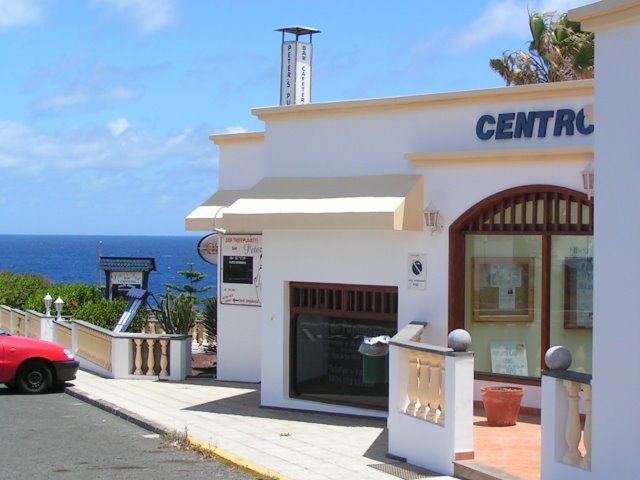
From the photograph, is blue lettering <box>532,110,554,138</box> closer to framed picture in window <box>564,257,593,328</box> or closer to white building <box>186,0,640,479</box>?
white building <box>186,0,640,479</box>

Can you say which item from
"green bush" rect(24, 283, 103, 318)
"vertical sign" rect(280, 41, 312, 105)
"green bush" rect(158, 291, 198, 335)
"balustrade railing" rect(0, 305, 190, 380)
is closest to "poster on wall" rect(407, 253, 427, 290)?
"vertical sign" rect(280, 41, 312, 105)

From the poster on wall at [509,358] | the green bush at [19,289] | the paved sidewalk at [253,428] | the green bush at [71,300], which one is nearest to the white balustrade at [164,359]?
the paved sidewalk at [253,428]

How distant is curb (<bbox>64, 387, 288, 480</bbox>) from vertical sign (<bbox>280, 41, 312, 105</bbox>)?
21.8 ft

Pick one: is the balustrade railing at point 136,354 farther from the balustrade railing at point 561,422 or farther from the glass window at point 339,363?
the balustrade railing at point 561,422

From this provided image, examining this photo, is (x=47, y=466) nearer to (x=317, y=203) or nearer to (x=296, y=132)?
(x=317, y=203)

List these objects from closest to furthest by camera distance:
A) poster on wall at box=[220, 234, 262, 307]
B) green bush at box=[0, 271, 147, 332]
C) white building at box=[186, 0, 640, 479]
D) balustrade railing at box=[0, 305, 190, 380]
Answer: white building at box=[186, 0, 640, 479] < poster on wall at box=[220, 234, 262, 307] < balustrade railing at box=[0, 305, 190, 380] < green bush at box=[0, 271, 147, 332]

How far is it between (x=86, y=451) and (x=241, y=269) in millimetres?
7774

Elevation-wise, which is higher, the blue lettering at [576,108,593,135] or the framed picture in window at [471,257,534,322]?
the blue lettering at [576,108,593,135]

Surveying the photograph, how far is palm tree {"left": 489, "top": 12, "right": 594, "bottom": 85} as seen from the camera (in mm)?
22219

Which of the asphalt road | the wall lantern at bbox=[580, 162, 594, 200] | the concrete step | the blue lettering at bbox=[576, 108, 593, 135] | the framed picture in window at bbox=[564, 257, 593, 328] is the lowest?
the asphalt road

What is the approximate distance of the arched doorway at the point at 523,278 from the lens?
1257 cm

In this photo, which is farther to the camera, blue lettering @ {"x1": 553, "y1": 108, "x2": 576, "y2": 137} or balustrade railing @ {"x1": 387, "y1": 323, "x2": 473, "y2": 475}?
blue lettering @ {"x1": 553, "y1": 108, "x2": 576, "y2": 137}

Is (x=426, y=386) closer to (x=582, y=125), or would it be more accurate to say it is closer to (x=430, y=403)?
(x=430, y=403)

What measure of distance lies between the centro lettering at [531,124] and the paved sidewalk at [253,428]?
4.09 m
